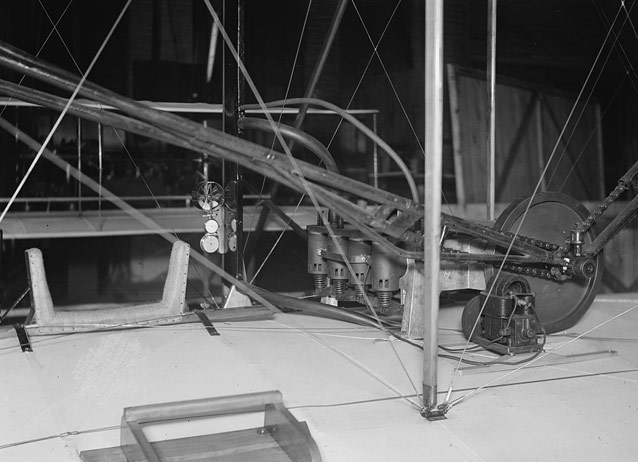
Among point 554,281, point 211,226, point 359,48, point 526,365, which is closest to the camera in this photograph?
point 526,365

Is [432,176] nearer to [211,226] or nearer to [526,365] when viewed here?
[526,365]

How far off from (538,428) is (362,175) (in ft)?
8.48

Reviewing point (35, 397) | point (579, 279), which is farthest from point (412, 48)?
point (35, 397)

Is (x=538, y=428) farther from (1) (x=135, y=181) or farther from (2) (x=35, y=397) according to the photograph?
(1) (x=135, y=181)

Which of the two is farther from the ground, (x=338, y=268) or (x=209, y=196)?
(x=209, y=196)

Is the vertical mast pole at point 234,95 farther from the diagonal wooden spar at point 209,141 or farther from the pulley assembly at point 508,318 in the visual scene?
the pulley assembly at point 508,318

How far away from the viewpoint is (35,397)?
2.04m

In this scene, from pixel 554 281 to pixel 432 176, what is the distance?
1.06 m

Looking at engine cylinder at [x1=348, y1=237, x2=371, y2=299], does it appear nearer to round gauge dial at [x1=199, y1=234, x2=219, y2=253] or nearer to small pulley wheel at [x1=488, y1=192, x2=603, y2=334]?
small pulley wheel at [x1=488, y1=192, x2=603, y2=334]

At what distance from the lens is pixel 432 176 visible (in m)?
1.90

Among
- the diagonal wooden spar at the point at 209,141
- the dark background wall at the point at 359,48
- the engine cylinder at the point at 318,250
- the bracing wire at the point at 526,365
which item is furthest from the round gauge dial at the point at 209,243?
the bracing wire at the point at 526,365

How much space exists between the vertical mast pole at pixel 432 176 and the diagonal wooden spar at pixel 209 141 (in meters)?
0.28

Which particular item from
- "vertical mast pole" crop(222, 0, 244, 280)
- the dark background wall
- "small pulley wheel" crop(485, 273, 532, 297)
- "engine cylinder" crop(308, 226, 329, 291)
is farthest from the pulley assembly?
the dark background wall

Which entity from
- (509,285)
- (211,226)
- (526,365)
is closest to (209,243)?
(211,226)
